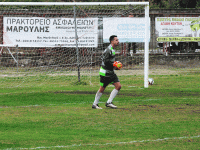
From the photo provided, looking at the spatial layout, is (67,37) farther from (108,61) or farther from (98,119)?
(98,119)

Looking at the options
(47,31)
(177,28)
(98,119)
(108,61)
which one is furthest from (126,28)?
(98,119)

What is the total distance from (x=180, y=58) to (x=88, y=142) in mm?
18290

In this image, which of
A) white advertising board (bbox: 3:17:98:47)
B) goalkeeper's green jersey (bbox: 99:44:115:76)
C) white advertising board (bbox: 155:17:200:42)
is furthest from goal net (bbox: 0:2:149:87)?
goalkeeper's green jersey (bbox: 99:44:115:76)

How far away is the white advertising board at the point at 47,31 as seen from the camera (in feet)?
50.6

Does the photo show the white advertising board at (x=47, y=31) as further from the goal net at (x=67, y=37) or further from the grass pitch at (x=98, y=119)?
the grass pitch at (x=98, y=119)

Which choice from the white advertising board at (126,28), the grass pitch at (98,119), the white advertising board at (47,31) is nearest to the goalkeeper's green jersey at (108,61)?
the grass pitch at (98,119)

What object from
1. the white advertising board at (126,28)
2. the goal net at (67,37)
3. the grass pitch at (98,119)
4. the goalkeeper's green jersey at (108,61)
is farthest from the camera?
the white advertising board at (126,28)

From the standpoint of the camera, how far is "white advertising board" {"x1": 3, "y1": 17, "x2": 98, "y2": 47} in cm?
1543

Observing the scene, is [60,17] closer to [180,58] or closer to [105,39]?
[105,39]

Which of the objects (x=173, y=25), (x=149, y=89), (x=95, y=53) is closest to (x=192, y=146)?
(x=149, y=89)

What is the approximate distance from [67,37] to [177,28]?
29.0ft

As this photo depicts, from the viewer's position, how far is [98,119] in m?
7.78

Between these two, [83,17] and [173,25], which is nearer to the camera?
[83,17]

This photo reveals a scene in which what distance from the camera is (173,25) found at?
2177 centimetres
